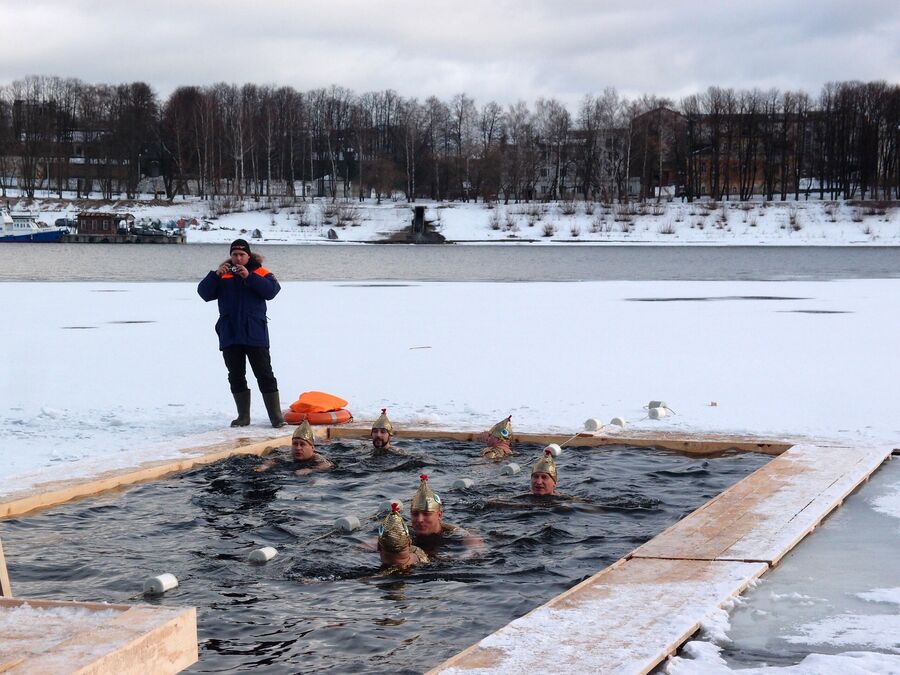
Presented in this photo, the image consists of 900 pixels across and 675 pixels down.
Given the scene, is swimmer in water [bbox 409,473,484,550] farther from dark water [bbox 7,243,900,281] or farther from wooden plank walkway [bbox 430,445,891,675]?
dark water [bbox 7,243,900,281]

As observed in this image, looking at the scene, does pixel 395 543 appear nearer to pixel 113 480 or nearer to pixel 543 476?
pixel 543 476

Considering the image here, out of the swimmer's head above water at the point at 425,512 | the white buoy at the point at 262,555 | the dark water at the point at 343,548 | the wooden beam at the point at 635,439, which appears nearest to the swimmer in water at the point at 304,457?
the dark water at the point at 343,548

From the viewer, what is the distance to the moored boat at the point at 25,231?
82688 millimetres

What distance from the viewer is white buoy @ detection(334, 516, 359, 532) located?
7449 millimetres

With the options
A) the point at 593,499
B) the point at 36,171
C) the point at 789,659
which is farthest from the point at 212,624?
the point at 36,171

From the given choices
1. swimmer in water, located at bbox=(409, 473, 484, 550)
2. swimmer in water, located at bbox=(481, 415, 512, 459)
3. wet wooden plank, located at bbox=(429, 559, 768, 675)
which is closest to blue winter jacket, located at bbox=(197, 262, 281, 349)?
swimmer in water, located at bbox=(481, 415, 512, 459)

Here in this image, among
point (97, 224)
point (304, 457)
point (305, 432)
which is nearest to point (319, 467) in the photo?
point (304, 457)

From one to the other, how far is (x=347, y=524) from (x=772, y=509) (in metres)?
2.70

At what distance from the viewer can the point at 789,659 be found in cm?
462

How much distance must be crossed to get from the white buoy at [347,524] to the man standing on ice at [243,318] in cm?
329

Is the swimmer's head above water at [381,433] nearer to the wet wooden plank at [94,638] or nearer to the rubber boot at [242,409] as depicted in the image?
the rubber boot at [242,409]

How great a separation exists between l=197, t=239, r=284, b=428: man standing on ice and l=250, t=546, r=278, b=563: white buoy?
388 cm

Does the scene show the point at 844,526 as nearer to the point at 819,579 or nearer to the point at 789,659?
the point at 819,579

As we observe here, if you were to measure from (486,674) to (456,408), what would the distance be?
7.26m
